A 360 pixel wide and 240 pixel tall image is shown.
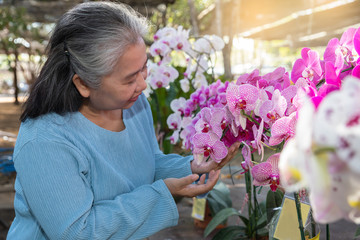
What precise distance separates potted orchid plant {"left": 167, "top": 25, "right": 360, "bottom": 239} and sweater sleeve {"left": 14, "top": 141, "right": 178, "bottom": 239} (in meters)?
0.32

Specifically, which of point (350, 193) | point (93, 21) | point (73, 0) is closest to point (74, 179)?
point (93, 21)

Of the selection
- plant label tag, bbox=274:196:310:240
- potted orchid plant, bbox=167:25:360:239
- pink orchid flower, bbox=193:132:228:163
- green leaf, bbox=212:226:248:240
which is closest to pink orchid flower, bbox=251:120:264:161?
potted orchid plant, bbox=167:25:360:239

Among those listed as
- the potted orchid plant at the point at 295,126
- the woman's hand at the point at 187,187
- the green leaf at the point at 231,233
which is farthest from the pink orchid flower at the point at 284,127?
the green leaf at the point at 231,233

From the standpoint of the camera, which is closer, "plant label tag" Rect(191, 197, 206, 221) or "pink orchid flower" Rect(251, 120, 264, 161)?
"pink orchid flower" Rect(251, 120, 264, 161)

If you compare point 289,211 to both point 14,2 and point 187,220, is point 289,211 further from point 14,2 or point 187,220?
point 14,2

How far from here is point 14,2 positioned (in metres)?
7.80

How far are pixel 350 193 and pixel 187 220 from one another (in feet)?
5.77

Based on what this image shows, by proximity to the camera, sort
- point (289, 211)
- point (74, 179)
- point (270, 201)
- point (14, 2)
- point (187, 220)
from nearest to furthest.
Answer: point (289, 211) → point (74, 179) → point (270, 201) → point (187, 220) → point (14, 2)

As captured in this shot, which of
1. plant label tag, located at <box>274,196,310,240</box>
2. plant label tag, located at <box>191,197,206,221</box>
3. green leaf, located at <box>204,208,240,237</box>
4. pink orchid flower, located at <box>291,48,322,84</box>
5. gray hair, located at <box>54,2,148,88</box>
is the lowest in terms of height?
plant label tag, located at <box>191,197,206,221</box>

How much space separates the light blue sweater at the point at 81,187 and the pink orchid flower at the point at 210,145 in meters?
0.30

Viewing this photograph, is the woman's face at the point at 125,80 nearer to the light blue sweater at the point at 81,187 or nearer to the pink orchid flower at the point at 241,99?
the light blue sweater at the point at 81,187

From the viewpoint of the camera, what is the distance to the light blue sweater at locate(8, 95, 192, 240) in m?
1.16

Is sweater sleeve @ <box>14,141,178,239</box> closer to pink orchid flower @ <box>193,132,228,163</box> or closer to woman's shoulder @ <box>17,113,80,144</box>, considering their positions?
woman's shoulder @ <box>17,113,80,144</box>

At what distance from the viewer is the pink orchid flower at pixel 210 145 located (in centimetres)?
103
